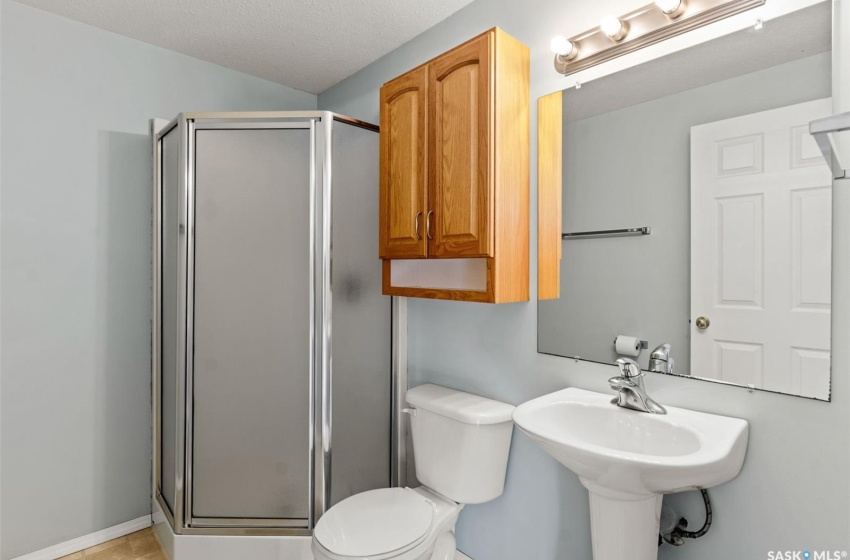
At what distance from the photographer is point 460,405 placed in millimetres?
1826

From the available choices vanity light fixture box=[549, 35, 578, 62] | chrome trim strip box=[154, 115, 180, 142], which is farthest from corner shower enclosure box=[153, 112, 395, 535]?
vanity light fixture box=[549, 35, 578, 62]


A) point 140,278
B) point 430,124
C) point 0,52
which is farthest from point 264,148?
point 0,52

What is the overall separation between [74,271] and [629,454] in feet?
8.07

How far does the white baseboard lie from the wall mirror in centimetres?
229

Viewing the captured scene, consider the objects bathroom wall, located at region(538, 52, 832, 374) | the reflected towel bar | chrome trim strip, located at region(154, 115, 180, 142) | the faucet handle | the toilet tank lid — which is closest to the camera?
bathroom wall, located at region(538, 52, 832, 374)

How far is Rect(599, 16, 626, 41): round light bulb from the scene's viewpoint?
1460 millimetres

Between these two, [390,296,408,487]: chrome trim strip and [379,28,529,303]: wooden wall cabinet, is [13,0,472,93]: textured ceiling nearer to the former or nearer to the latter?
[379,28,529,303]: wooden wall cabinet

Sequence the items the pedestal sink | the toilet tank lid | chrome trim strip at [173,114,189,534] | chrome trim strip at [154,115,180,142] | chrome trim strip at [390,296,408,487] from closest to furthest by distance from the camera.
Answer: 1. the pedestal sink
2. the toilet tank lid
3. chrome trim strip at [173,114,189,534]
4. chrome trim strip at [154,115,180,142]
5. chrome trim strip at [390,296,408,487]

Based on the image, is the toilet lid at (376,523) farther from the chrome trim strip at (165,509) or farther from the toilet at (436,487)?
the chrome trim strip at (165,509)

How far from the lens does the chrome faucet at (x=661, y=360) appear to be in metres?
1.41

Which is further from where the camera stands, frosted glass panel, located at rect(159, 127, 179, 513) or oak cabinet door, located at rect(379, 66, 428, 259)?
frosted glass panel, located at rect(159, 127, 179, 513)

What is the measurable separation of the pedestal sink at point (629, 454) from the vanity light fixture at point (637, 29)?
3.69 ft

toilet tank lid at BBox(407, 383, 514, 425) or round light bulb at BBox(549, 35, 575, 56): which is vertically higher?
round light bulb at BBox(549, 35, 575, 56)

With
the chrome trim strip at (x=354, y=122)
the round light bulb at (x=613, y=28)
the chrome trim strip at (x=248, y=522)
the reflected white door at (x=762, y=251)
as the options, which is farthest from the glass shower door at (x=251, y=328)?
the reflected white door at (x=762, y=251)
